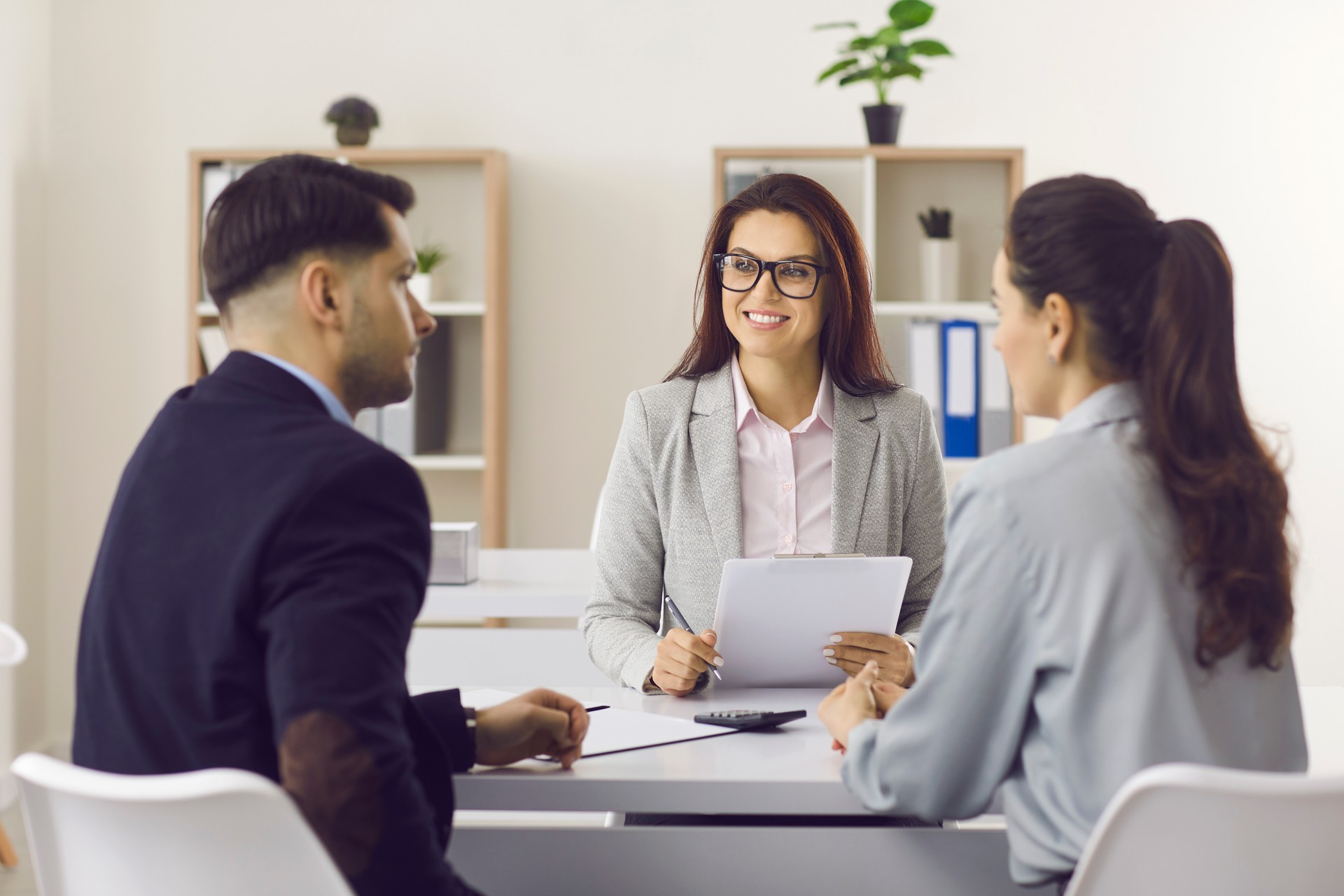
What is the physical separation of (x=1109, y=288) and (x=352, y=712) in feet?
2.49

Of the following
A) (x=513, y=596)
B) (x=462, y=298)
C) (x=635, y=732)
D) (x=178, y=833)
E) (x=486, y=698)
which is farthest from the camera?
(x=462, y=298)

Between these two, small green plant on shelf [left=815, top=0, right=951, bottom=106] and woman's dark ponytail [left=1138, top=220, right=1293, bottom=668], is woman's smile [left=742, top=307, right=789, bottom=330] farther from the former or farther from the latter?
small green plant on shelf [left=815, top=0, right=951, bottom=106]

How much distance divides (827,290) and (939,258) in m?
1.70

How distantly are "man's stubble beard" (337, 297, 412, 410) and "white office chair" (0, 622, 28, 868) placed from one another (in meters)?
1.73

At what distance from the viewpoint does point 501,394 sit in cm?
367

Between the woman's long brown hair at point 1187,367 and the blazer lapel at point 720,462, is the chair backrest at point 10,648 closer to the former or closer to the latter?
the blazer lapel at point 720,462

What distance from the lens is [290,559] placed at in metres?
0.94

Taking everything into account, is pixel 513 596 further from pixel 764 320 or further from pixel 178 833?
pixel 178 833

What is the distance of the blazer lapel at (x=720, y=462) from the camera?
1845 mm

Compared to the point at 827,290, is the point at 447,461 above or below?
below

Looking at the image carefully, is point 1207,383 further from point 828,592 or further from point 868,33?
point 868,33

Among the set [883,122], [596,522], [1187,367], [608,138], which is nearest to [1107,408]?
[1187,367]

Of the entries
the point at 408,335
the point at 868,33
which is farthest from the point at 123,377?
the point at 408,335

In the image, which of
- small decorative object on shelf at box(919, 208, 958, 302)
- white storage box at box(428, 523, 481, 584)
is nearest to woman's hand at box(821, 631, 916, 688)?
white storage box at box(428, 523, 481, 584)
